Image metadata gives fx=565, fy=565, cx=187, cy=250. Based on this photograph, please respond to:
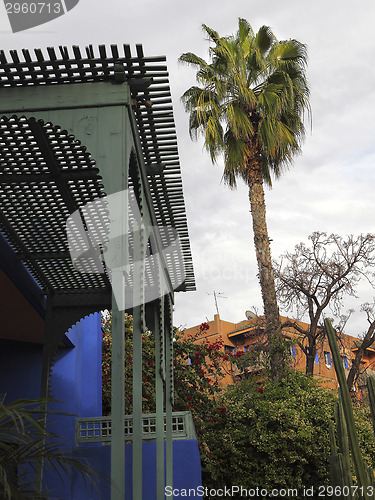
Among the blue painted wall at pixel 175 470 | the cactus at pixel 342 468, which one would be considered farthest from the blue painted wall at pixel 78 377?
the cactus at pixel 342 468

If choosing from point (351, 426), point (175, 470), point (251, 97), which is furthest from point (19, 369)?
point (251, 97)

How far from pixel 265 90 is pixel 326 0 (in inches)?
96.1

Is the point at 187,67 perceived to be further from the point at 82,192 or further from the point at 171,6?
the point at 82,192

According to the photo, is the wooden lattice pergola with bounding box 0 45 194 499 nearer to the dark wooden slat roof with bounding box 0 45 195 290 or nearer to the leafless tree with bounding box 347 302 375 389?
the dark wooden slat roof with bounding box 0 45 195 290

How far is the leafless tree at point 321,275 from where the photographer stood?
13867 mm

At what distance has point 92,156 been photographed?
15.0 ft

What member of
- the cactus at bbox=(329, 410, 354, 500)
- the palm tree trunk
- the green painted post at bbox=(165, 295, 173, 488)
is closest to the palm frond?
the palm tree trunk

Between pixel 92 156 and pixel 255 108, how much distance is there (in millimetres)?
9950

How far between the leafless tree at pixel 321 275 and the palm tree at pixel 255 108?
1461 millimetres

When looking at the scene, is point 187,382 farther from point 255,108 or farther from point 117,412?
point 117,412

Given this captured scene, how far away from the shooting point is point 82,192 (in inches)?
231

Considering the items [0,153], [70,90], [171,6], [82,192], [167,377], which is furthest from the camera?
[171,6]

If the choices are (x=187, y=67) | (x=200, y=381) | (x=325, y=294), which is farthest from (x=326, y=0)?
(x=200, y=381)

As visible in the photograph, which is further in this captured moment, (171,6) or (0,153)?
(171,6)
